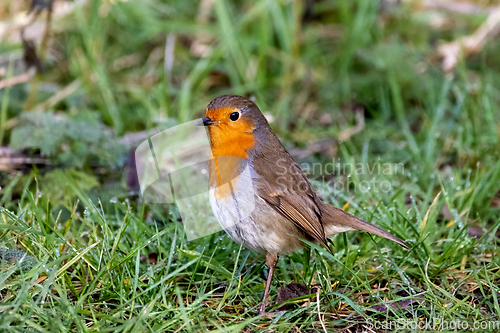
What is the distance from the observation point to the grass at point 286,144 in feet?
8.30

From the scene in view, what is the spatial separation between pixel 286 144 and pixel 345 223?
172 cm

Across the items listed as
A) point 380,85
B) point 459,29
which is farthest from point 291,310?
point 459,29

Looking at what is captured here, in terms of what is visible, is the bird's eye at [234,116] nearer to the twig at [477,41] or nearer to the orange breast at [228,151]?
the orange breast at [228,151]

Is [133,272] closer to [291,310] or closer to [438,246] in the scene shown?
[291,310]

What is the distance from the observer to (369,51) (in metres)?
4.96

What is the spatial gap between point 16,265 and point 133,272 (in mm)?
584
